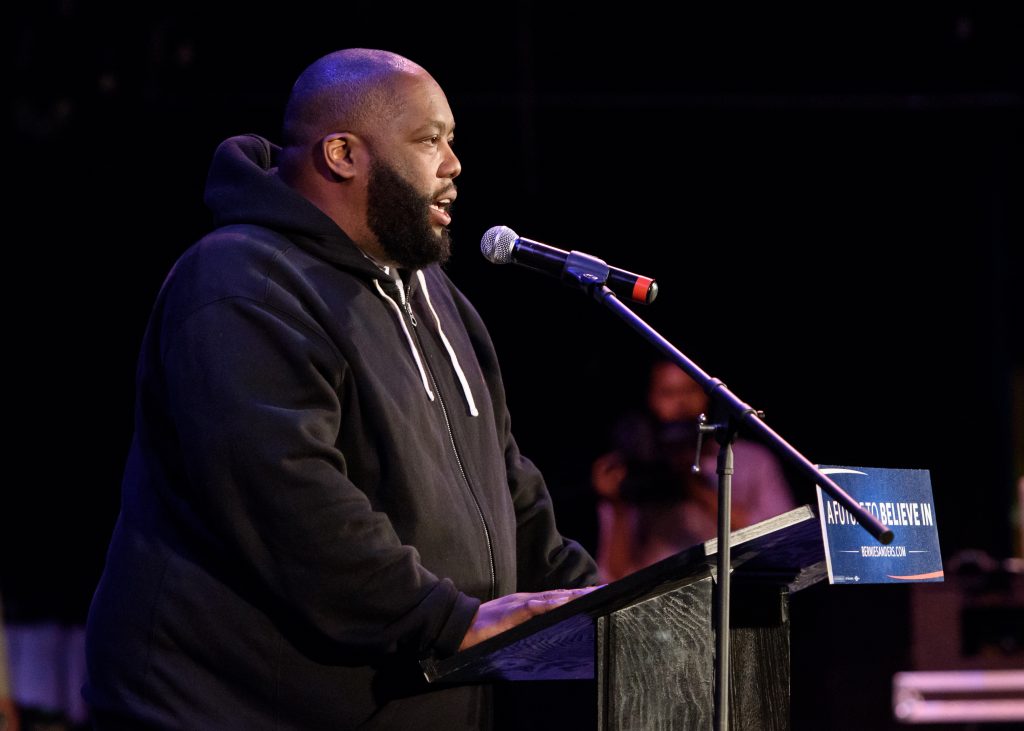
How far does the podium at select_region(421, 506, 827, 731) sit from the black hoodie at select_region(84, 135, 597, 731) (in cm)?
16

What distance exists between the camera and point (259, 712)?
2.20m

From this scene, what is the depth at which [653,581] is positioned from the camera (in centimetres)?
189

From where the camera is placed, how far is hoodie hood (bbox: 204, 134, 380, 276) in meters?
2.47

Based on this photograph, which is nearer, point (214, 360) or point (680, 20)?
point (214, 360)

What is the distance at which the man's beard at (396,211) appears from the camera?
2574 millimetres

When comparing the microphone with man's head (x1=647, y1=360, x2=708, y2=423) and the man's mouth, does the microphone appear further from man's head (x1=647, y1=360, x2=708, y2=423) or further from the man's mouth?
man's head (x1=647, y1=360, x2=708, y2=423)

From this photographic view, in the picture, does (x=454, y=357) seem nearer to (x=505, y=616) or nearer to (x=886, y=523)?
(x=505, y=616)

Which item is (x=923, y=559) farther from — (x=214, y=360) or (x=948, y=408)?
(x=948, y=408)

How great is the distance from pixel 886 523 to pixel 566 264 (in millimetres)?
638

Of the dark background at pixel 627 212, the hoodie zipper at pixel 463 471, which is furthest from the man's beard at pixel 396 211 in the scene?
the dark background at pixel 627 212

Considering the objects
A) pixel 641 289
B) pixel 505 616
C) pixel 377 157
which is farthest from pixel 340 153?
pixel 505 616

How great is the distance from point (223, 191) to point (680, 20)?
15.4ft

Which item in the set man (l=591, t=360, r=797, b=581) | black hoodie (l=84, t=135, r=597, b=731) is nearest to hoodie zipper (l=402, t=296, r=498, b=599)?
black hoodie (l=84, t=135, r=597, b=731)

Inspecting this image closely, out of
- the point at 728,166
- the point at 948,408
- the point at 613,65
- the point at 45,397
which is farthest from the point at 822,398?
the point at 45,397
